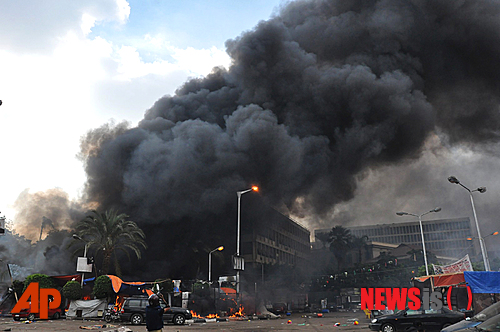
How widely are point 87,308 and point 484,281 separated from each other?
26.1 meters

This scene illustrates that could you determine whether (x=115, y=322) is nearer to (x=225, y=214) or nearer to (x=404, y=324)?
(x=404, y=324)

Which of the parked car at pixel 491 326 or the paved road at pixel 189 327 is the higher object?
the parked car at pixel 491 326

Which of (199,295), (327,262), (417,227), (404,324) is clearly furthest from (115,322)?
(417,227)

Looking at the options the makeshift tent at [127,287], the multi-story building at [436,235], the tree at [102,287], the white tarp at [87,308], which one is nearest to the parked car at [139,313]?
the makeshift tent at [127,287]

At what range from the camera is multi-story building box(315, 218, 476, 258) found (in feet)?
404

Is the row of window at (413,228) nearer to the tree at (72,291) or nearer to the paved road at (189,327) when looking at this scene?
the paved road at (189,327)

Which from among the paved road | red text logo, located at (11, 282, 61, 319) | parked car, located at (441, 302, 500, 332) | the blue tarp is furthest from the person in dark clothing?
red text logo, located at (11, 282, 61, 319)

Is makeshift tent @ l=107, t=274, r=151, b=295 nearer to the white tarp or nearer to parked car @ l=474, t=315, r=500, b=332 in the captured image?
the white tarp

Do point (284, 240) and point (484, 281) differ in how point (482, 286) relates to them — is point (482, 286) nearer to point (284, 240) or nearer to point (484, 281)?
point (484, 281)

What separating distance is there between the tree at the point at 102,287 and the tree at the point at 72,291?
1.67 m

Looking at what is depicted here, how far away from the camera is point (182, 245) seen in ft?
193

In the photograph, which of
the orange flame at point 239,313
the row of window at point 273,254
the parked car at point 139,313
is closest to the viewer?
the parked car at point 139,313

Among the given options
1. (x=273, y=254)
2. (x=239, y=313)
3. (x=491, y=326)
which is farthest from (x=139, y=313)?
(x=273, y=254)

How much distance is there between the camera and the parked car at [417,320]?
1534 centimetres
